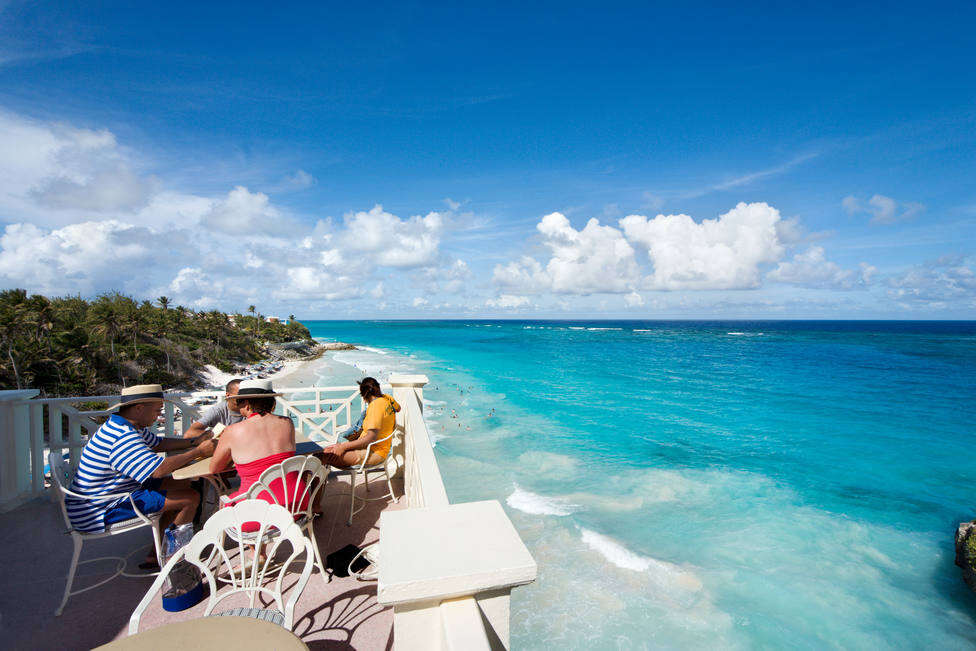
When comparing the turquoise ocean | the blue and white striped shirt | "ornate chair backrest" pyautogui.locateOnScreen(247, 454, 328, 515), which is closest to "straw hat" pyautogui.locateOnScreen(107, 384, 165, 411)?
the blue and white striped shirt

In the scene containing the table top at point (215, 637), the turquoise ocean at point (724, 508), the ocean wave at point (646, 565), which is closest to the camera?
the table top at point (215, 637)

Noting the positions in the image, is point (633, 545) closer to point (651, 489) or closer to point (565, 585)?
point (565, 585)

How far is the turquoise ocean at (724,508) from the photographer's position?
7613 millimetres

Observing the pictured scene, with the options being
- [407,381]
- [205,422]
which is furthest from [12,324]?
[407,381]

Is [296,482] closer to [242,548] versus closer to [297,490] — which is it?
[297,490]

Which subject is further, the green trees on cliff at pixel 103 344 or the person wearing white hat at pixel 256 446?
the green trees on cliff at pixel 103 344

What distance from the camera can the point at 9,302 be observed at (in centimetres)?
2791

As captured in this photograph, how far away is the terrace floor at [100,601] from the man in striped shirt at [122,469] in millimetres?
634

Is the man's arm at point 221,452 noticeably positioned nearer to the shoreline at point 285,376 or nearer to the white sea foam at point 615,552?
the white sea foam at point 615,552

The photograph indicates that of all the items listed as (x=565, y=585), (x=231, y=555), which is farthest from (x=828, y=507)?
(x=231, y=555)

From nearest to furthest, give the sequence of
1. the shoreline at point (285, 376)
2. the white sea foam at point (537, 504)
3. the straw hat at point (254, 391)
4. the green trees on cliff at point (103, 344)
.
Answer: the straw hat at point (254, 391) → the white sea foam at point (537, 504) → the green trees on cliff at point (103, 344) → the shoreline at point (285, 376)

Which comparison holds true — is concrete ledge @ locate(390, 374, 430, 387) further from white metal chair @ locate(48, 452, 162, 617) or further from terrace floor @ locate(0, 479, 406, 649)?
white metal chair @ locate(48, 452, 162, 617)

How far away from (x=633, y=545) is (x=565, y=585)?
236cm

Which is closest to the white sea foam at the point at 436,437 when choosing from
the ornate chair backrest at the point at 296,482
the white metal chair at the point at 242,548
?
the ornate chair backrest at the point at 296,482
